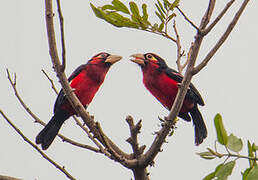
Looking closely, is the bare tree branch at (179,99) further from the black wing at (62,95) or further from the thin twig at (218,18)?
the black wing at (62,95)

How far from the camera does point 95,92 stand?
17.4 ft

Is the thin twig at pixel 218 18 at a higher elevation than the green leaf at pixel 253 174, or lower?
higher

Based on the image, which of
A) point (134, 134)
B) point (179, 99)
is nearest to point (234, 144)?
point (179, 99)

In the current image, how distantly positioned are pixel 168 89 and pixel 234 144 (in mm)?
3365

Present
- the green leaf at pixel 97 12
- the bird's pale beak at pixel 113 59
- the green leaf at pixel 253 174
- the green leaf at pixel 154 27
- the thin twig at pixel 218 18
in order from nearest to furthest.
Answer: the green leaf at pixel 253 174 < the thin twig at pixel 218 18 < the green leaf at pixel 97 12 < the green leaf at pixel 154 27 < the bird's pale beak at pixel 113 59

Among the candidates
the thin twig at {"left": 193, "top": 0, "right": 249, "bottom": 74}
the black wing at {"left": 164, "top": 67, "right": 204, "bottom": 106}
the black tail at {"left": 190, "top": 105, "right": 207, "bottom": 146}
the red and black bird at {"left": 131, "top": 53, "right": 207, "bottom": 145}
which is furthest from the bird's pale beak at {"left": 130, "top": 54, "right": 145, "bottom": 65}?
the thin twig at {"left": 193, "top": 0, "right": 249, "bottom": 74}

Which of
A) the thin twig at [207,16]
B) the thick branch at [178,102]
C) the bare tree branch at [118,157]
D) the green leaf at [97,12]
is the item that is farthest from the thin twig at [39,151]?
the thin twig at [207,16]

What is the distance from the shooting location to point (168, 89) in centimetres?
514

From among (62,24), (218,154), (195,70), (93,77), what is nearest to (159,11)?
(195,70)

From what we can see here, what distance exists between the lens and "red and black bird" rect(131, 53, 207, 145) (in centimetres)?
511

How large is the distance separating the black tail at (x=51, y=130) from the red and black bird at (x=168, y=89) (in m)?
1.24

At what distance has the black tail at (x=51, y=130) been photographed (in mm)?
5016

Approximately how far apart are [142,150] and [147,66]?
213cm

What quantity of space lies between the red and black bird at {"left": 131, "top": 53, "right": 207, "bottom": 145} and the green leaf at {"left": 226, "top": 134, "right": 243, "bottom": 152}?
3.23m
